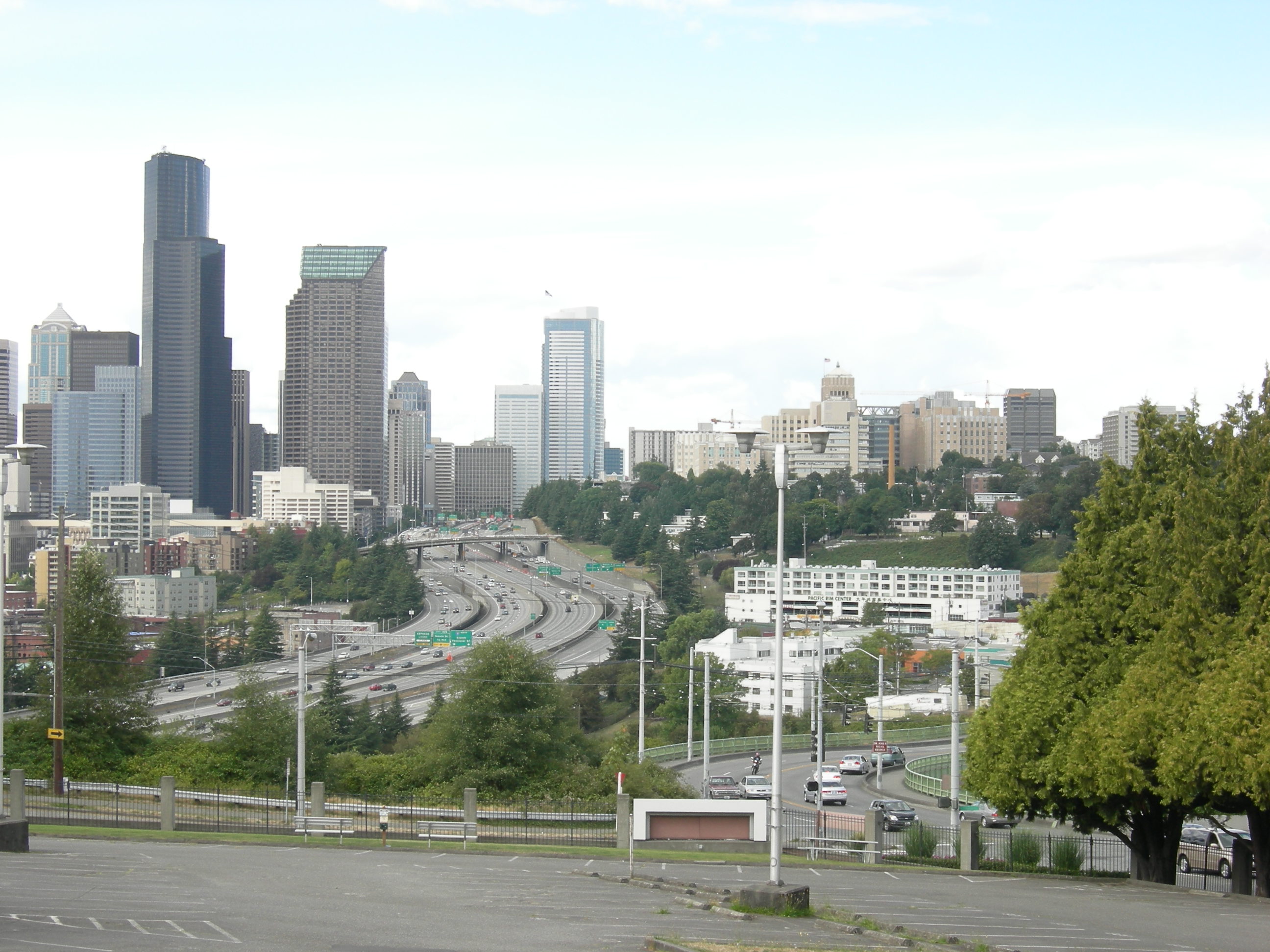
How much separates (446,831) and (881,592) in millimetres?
117310

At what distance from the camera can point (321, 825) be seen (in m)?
32.4

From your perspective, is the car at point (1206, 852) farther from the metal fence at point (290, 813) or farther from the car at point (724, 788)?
the car at point (724, 788)

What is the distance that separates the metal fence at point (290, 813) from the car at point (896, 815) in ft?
32.6

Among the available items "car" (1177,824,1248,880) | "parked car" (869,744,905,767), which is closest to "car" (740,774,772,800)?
"parked car" (869,744,905,767)

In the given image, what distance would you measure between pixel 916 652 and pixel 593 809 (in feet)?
262

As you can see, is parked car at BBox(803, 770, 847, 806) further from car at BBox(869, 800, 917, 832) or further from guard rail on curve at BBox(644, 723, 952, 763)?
guard rail on curve at BBox(644, 723, 952, 763)

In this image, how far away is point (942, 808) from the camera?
157 ft

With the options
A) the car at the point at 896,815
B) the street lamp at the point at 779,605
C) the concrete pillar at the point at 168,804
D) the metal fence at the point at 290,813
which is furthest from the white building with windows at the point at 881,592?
the street lamp at the point at 779,605

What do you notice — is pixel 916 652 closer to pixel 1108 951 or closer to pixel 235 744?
pixel 235 744

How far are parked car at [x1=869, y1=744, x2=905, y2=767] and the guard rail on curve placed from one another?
1.14m

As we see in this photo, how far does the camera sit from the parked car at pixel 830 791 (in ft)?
158

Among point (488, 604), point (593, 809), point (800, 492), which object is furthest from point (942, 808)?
point (800, 492)

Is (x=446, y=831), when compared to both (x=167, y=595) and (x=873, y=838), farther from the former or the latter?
(x=167, y=595)

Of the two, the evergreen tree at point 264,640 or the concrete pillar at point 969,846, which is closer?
the concrete pillar at point 969,846
